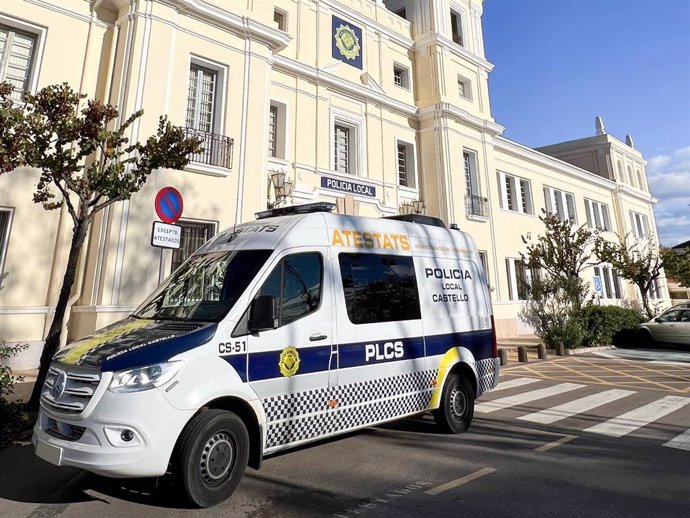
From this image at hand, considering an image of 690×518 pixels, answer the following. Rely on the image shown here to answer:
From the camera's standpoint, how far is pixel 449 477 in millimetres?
4238

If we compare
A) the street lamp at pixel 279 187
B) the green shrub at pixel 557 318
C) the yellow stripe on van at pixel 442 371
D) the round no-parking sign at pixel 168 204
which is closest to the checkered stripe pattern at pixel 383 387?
the yellow stripe on van at pixel 442 371

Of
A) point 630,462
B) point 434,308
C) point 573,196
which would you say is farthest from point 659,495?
point 573,196

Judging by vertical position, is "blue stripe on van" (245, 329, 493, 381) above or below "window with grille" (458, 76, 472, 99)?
below

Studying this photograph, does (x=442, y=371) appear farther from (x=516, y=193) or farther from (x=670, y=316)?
(x=516, y=193)

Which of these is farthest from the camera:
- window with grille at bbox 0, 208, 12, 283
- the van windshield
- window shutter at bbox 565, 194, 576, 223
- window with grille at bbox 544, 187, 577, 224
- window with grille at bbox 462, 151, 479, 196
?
window shutter at bbox 565, 194, 576, 223

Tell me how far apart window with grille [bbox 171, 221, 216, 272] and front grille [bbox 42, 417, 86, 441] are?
7.32 meters

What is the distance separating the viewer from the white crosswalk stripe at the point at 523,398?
292 inches

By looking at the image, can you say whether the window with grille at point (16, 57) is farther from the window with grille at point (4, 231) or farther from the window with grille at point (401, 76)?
the window with grille at point (401, 76)

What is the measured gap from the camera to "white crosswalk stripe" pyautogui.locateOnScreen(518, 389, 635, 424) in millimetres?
6621

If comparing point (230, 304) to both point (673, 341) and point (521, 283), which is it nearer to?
point (673, 341)

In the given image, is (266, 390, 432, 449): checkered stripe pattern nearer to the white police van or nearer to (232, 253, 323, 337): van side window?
the white police van

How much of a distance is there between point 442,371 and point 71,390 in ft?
13.6

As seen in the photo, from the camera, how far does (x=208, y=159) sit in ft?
37.5

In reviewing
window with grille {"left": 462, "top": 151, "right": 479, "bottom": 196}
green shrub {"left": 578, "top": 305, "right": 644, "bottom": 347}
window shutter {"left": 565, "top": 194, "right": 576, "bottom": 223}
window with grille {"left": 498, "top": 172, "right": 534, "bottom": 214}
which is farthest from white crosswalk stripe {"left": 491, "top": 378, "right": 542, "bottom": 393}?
window shutter {"left": 565, "top": 194, "right": 576, "bottom": 223}
